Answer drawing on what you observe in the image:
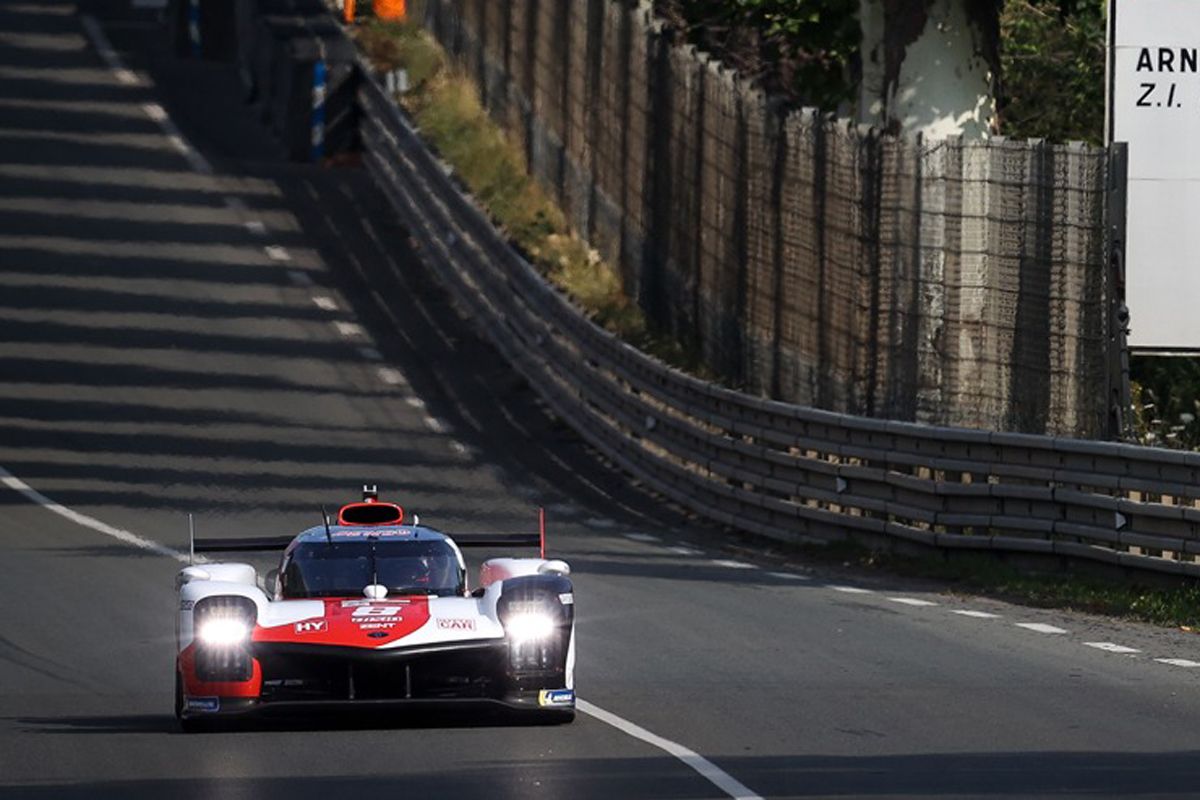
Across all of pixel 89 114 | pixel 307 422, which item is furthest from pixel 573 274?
pixel 89 114

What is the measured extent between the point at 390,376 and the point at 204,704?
2036 cm

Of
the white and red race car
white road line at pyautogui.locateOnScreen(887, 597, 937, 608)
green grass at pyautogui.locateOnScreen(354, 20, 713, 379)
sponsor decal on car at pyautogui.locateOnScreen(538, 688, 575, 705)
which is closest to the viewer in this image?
the white and red race car

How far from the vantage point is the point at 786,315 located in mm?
27484

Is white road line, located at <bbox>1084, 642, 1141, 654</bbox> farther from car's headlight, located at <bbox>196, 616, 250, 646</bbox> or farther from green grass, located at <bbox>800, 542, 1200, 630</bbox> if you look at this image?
car's headlight, located at <bbox>196, 616, 250, 646</bbox>

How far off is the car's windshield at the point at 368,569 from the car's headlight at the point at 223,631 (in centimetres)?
85

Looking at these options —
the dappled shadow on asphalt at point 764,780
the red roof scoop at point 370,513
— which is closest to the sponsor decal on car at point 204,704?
the dappled shadow on asphalt at point 764,780

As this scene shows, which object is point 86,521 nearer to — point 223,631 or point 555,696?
point 223,631

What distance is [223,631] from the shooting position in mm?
13289

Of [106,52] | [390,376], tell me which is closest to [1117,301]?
[390,376]

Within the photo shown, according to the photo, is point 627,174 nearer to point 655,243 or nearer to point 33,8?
point 655,243

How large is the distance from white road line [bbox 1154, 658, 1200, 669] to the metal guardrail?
2536mm

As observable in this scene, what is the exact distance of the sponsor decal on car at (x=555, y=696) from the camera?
43.9 ft

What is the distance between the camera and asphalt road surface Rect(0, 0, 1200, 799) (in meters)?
12.3

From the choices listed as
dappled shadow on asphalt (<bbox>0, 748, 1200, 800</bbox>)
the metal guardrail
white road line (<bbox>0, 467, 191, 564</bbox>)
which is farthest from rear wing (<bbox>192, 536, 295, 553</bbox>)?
white road line (<bbox>0, 467, 191, 564</bbox>)
